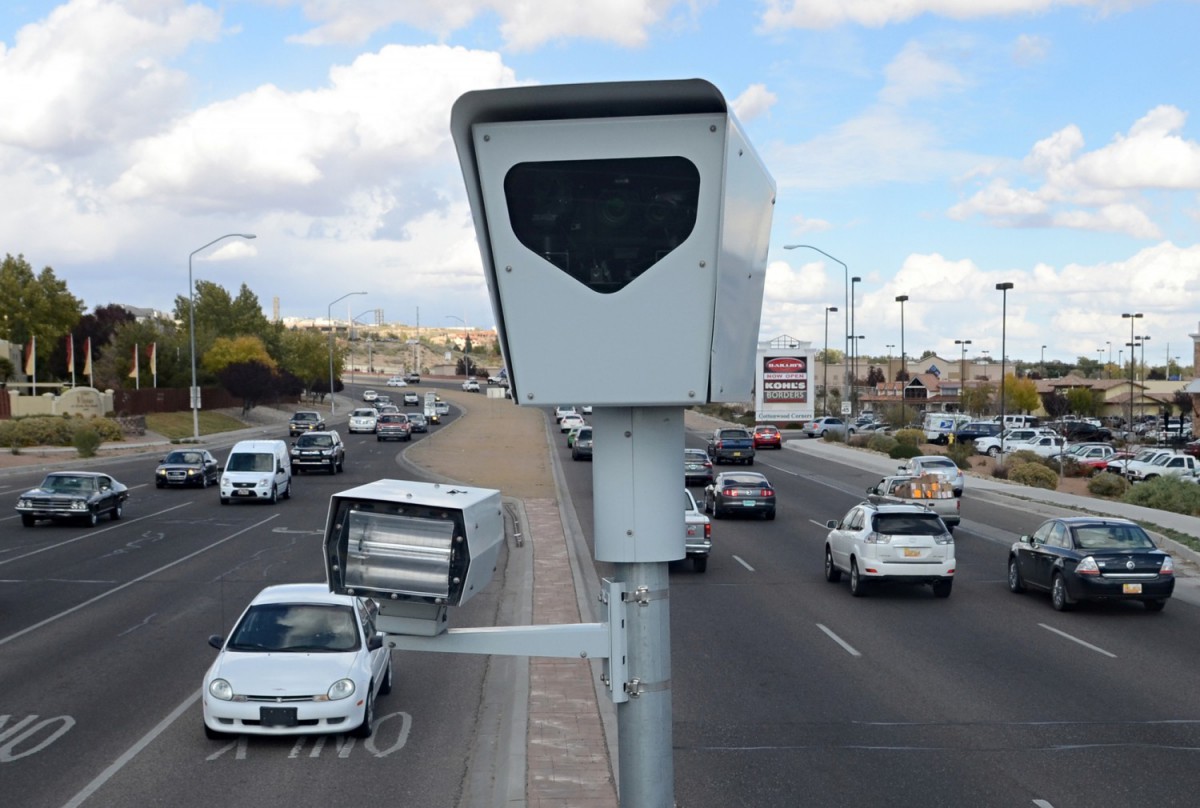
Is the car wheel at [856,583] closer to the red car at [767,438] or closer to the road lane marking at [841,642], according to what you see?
the road lane marking at [841,642]

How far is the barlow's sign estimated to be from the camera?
77.3 meters

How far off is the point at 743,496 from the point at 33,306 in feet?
229

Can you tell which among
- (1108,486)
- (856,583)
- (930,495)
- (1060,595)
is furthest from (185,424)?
(1060,595)

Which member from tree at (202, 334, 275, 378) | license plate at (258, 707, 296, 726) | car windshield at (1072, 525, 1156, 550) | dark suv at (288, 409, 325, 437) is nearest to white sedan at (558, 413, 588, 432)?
dark suv at (288, 409, 325, 437)

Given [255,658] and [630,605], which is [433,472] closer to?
[255,658]

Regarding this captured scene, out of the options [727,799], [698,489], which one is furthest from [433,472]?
[727,799]

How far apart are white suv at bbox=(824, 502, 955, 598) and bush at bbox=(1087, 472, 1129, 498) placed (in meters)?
27.5

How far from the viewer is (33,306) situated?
90438 mm

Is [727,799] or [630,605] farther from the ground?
[630,605]

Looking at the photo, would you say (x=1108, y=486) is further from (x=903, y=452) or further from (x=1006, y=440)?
(x=1006, y=440)

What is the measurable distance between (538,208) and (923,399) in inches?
5675

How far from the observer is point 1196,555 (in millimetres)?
26844

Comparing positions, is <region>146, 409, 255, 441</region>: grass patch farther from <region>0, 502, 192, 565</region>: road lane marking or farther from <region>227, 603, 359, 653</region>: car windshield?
<region>227, 603, 359, 653</region>: car windshield

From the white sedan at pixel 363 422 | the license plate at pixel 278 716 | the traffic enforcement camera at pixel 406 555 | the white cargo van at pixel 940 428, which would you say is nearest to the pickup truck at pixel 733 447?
the white cargo van at pixel 940 428
